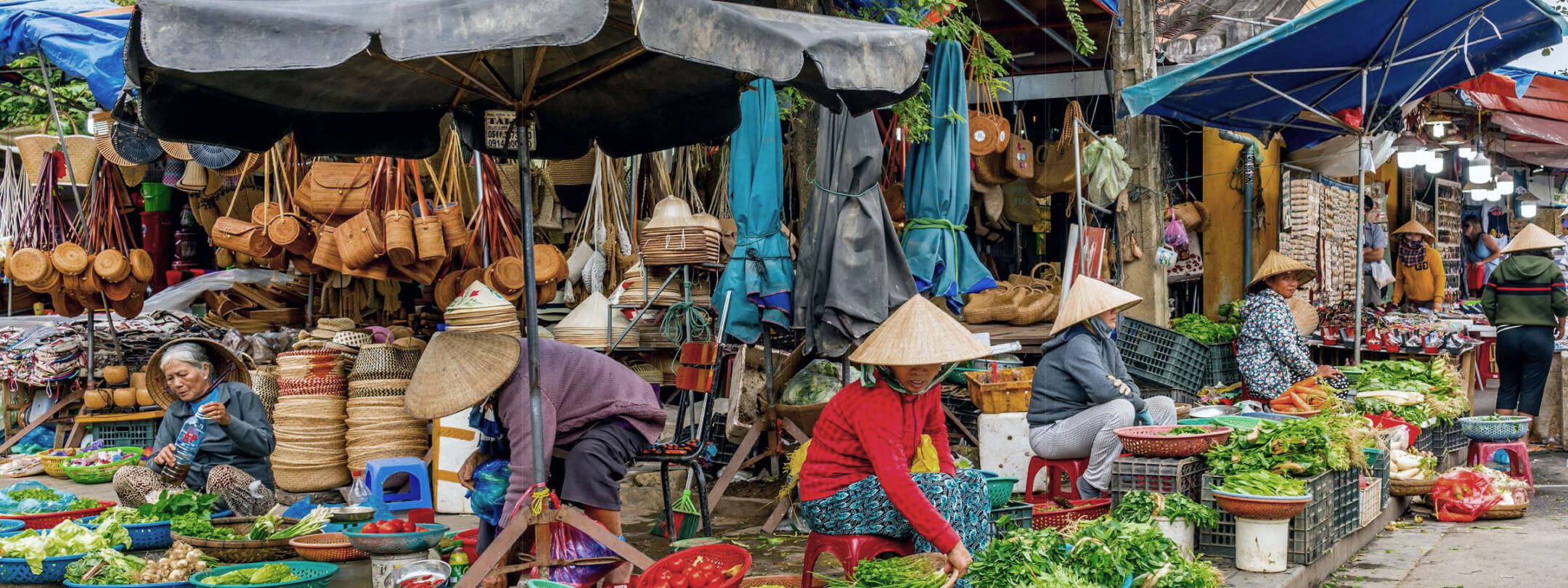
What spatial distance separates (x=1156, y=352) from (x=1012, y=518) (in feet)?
13.4

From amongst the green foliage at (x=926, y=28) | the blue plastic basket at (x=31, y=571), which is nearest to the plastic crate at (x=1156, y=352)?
the green foliage at (x=926, y=28)

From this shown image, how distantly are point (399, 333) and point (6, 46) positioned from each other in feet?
10.1

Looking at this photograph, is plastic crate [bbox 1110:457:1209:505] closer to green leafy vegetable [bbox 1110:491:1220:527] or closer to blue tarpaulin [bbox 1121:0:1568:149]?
green leafy vegetable [bbox 1110:491:1220:527]

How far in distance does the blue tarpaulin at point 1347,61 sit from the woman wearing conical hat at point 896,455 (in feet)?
14.7

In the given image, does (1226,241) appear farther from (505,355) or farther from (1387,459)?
(505,355)

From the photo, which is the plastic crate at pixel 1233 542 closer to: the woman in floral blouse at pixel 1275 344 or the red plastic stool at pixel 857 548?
the red plastic stool at pixel 857 548

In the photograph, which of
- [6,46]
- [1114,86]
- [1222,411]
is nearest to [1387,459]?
[1222,411]

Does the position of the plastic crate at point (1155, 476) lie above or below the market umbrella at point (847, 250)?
below

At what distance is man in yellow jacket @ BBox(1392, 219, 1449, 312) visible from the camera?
1534 cm

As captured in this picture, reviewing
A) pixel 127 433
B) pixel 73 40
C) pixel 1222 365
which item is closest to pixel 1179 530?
pixel 1222 365

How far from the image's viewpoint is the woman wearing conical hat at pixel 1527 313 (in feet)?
32.1

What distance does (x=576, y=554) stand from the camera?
482 cm

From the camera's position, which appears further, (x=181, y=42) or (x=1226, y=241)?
(x=1226, y=241)

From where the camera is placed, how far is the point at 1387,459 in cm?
700
